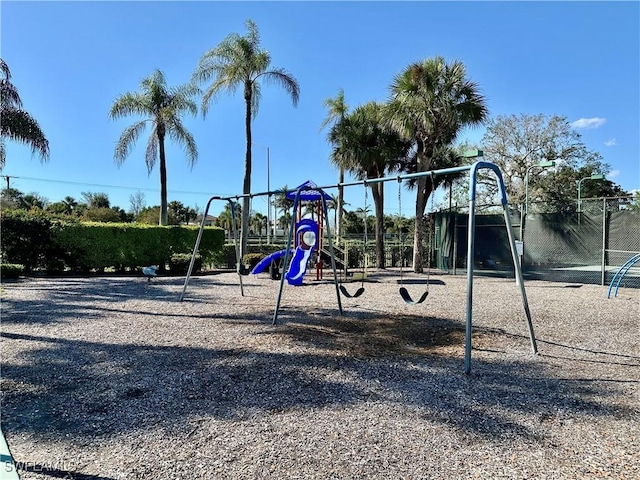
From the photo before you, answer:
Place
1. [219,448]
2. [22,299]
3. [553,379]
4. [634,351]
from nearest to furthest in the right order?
[219,448] → [553,379] → [634,351] → [22,299]

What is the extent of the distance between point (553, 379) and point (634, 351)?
70.1 inches

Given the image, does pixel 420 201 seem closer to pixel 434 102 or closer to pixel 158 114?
pixel 434 102

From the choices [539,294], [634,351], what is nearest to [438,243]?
[539,294]

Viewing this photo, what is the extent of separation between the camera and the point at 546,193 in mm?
24062

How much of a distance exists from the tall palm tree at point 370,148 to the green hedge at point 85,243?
645 centimetres

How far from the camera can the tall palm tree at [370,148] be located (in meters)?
15.7

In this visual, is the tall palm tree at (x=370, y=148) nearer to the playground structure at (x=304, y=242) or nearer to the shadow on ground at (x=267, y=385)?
the playground structure at (x=304, y=242)

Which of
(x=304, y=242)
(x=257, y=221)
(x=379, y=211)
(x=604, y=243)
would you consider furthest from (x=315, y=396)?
(x=257, y=221)

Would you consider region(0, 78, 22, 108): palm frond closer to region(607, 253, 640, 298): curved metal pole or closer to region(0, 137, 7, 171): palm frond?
region(0, 137, 7, 171): palm frond

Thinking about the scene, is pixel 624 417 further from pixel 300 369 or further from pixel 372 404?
pixel 300 369

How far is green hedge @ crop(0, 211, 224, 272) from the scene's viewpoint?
13055mm

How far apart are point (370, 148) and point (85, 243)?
10.2 meters

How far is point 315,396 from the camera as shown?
10.8 ft

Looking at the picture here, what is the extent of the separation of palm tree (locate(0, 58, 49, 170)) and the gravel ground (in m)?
7.68
